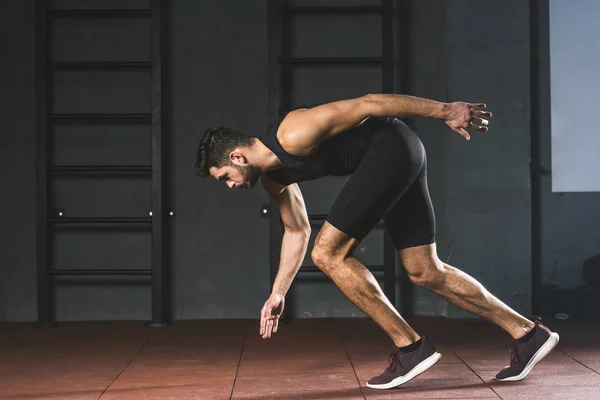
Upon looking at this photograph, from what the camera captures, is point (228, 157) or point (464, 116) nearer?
point (464, 116)

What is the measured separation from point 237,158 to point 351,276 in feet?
1.99

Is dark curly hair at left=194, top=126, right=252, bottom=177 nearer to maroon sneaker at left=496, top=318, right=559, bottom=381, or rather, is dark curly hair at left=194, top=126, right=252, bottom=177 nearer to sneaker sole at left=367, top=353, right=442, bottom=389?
sneaker sole at left=367, top=353, right=442, bottom=389

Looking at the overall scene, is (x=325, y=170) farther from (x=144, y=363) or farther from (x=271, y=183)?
(x=144, y=363)

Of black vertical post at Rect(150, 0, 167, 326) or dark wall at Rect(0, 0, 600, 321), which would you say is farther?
dark wall at Rect(0, 0, 600, 321)

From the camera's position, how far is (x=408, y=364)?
10.1 ft

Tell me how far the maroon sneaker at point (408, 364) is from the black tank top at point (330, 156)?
2.40ft

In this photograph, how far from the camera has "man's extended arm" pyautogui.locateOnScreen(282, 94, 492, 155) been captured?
284cm

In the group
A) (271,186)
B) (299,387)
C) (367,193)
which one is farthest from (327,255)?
(299,387)

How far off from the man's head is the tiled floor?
841 millimetres

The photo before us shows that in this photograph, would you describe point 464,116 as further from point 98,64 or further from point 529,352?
point 98,64

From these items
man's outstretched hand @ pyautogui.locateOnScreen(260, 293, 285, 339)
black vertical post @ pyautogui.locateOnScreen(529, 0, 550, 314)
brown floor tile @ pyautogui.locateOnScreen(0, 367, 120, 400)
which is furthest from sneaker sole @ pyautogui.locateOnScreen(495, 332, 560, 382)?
black vertical post @ pyautogui.locateOnScreen(529, 0, 550, 314)

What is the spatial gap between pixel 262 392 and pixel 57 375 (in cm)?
102

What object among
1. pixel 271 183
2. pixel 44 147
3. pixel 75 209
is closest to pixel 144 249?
pixel 75 209

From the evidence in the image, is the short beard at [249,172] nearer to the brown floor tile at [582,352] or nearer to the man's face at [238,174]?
the man's face at [238,174]
